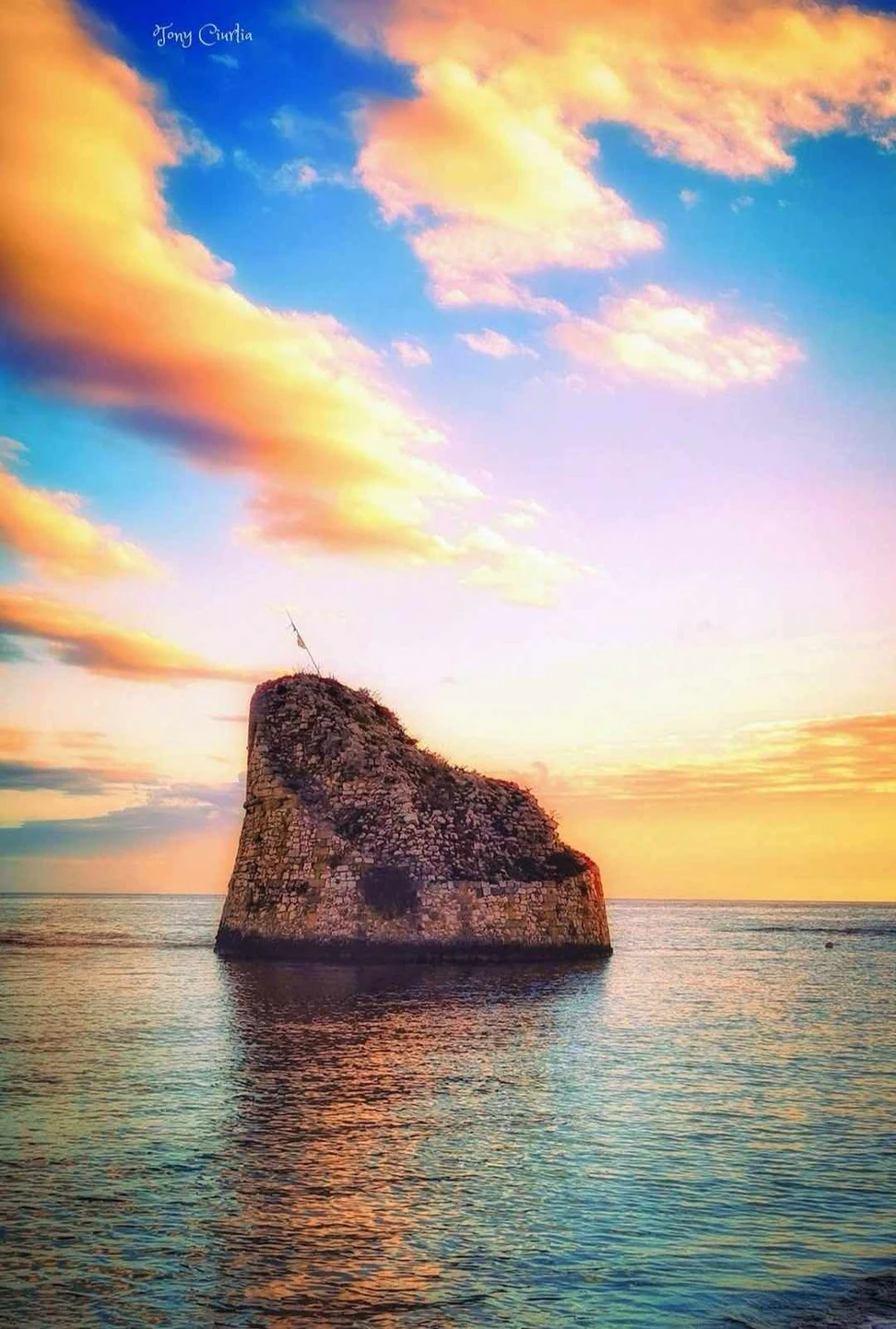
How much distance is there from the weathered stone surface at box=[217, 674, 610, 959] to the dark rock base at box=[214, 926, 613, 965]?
1.9 inches

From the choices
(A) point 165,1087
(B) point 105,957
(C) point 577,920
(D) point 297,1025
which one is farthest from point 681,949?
(A) point 165,1087

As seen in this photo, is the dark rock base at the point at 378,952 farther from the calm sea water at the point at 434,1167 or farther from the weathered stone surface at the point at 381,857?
the calm sea water at the point at 434,1167

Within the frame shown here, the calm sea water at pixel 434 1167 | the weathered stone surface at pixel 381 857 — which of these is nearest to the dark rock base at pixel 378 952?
the weathered stone surface at pixel 381 857

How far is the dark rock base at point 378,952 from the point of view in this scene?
3925 centimetres

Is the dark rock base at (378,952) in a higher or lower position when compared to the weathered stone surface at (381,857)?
lower

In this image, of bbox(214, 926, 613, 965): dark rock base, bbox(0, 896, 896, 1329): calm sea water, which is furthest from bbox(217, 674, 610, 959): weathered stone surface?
bbox(0, 896, 896, 1329): calm sea water

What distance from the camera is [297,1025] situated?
21641mm

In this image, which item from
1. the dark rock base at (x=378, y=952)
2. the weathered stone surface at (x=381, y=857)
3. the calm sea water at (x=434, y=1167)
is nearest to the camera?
the calm sea water at (x=434, y=1167)

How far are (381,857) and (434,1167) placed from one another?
29269mm

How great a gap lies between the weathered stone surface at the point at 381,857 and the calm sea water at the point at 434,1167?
14.8m

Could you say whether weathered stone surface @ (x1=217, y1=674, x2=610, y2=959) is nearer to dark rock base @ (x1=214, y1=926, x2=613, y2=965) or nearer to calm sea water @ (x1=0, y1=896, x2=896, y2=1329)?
dark rock base @ (x1=214, y1=926, x2=613, y2=965)

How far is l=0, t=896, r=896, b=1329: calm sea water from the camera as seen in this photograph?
7.70 meters

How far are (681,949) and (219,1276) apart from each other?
54.8 metres

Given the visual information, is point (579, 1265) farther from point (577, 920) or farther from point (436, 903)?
point (577, 920)
